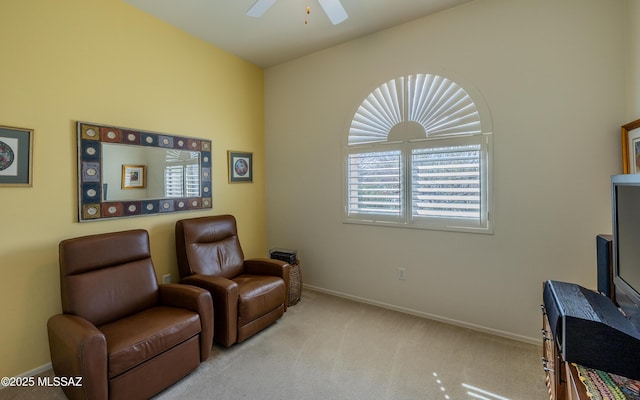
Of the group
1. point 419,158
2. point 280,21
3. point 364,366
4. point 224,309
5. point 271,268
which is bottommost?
point 364,366

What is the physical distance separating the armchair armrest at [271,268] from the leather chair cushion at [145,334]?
0.96m

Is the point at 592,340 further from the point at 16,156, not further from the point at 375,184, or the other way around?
the point at 16,156

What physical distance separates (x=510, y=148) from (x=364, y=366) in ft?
7.21

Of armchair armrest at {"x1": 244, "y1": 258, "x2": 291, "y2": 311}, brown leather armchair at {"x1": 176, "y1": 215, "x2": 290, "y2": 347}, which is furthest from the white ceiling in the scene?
armchair armrest at {"x1": 244, "y1": 258, "x2": 291, "y2": 311}

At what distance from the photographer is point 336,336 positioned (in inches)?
102

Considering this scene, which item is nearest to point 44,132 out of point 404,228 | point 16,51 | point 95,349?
point 16,51

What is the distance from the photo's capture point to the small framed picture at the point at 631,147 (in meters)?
1.90

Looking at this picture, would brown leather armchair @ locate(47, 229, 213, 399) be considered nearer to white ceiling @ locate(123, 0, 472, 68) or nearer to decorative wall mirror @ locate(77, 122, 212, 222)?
decorative wall mirror @ locate(77, 122, 212, 222)

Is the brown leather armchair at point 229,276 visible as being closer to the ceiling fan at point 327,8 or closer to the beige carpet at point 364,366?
the beige carpet at point 364,366

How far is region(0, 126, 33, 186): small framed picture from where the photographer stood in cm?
196

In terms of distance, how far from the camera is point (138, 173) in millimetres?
2703

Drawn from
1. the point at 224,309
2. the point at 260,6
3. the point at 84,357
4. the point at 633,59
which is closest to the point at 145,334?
the point at 84,357

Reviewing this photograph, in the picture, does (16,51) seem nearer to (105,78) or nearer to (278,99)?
(105,78)

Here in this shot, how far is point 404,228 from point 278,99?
2.44 m
